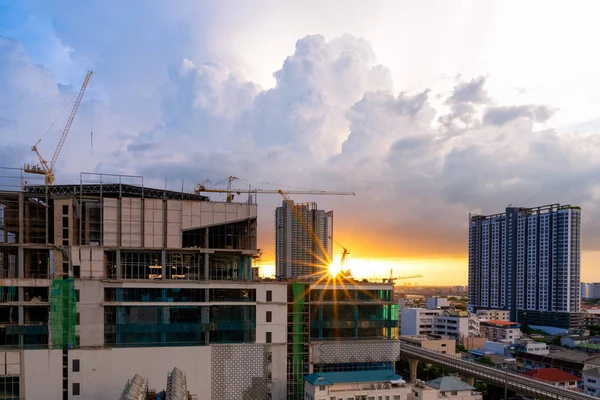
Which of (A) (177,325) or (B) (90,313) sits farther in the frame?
(A) (177,325)

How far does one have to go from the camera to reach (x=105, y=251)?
3844 cm

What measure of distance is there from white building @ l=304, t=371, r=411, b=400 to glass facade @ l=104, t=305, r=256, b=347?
660 centimetres

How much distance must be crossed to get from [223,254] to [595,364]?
5685 centimetres

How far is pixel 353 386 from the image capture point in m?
37.6

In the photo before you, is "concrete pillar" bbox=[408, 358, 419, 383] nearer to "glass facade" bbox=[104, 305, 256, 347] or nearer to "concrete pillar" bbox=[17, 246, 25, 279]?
"glass facade" bbox=[104, 305, 256, 347]

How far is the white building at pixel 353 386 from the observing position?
121ft

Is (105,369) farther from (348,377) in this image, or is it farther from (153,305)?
(348,377)

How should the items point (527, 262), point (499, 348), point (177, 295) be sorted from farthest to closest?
1. point (527, 262)
2. point (499, 348)
3. point (177, 295)

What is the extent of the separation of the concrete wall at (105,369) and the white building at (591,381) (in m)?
50.3

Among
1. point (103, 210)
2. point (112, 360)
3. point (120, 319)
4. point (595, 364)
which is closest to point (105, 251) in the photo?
point (103, 210)

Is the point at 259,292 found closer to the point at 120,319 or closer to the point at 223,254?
the point at 223,254

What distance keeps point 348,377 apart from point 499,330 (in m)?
72.4

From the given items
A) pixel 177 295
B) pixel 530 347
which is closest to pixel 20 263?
pixel 177 295

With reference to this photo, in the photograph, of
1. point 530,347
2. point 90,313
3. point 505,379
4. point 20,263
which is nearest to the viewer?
point 90,313
